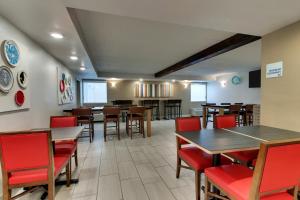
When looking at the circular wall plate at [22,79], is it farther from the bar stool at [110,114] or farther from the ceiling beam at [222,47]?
the ceiling beam at [222,47]

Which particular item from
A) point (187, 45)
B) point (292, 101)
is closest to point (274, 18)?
point (292, 101)

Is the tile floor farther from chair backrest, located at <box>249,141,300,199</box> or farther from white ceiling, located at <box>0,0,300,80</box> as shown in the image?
white ceiling, located at <box>0,0,300,80</box>

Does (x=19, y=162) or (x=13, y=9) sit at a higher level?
(x=13, y=9)

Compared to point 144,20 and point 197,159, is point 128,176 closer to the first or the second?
point 197,159

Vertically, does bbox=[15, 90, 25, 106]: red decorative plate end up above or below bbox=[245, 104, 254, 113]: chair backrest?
above

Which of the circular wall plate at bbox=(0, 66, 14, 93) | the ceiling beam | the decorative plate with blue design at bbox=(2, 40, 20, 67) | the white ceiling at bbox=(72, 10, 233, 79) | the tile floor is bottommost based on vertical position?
the tile floor

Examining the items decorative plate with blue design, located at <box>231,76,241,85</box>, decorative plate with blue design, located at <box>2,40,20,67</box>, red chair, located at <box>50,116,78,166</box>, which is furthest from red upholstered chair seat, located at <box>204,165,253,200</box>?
decorative plate with blue design, located at <box>231,76,241,85</box>

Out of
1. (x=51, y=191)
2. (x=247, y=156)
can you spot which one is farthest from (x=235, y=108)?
(x=51, y=191)

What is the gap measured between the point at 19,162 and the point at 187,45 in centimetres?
355

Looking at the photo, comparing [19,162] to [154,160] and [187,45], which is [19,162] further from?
[187,45]

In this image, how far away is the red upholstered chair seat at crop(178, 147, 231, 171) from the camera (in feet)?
6.03

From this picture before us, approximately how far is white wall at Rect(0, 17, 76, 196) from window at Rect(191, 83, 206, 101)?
777cm

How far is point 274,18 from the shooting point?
2.07 meters

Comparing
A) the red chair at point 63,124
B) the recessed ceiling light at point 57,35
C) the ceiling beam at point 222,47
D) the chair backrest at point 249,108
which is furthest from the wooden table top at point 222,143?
the chair backrest at point 249,108
